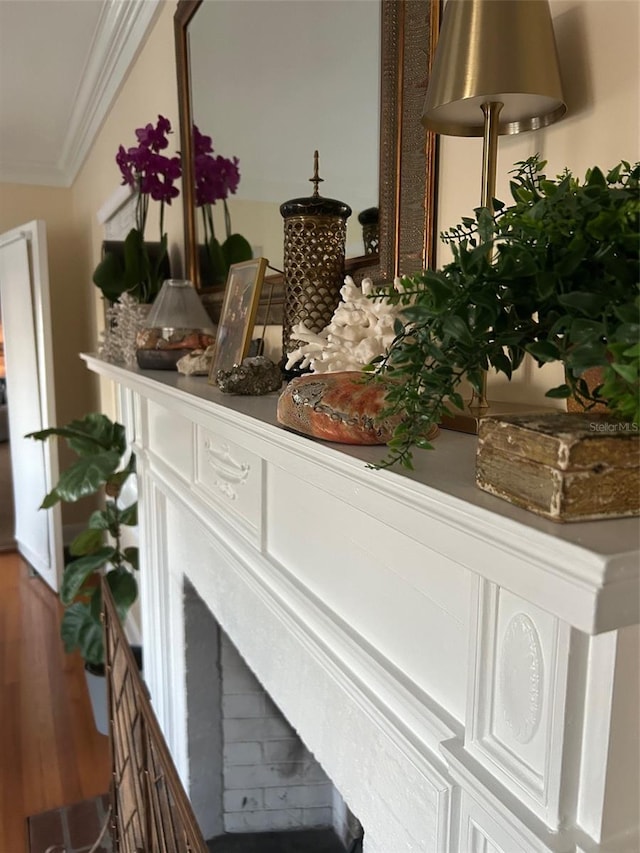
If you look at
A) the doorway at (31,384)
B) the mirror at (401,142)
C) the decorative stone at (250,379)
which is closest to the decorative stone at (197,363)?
the decorative stone at (250,379)

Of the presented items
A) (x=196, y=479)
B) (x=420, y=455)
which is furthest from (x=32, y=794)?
(x=420, y=455)

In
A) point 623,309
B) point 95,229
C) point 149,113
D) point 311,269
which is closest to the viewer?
point 623,309

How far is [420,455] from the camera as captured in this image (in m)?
0.57

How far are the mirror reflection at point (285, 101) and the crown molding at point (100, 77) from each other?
1.80 ft

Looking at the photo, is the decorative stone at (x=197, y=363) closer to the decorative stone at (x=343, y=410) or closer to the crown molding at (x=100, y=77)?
the decorative stone at (x=343, y=410)

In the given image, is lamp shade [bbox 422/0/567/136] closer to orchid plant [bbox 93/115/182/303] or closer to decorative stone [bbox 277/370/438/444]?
decorative stone [bbox 277/370/438/444]

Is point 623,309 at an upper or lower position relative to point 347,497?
upper

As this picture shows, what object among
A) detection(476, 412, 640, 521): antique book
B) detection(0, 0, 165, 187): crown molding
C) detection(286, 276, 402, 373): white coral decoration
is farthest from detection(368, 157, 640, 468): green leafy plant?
detection(0, 0, 165, 187): crown molding

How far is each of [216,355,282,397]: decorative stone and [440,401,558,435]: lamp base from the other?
0.39m

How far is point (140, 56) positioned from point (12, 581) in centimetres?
283

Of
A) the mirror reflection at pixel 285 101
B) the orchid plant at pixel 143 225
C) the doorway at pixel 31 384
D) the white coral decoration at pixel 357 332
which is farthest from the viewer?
the doorway at pixel 31 384

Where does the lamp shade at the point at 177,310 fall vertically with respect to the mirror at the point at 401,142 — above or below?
below

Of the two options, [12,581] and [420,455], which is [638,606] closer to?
[420,455]

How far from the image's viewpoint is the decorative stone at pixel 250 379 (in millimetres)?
1009
